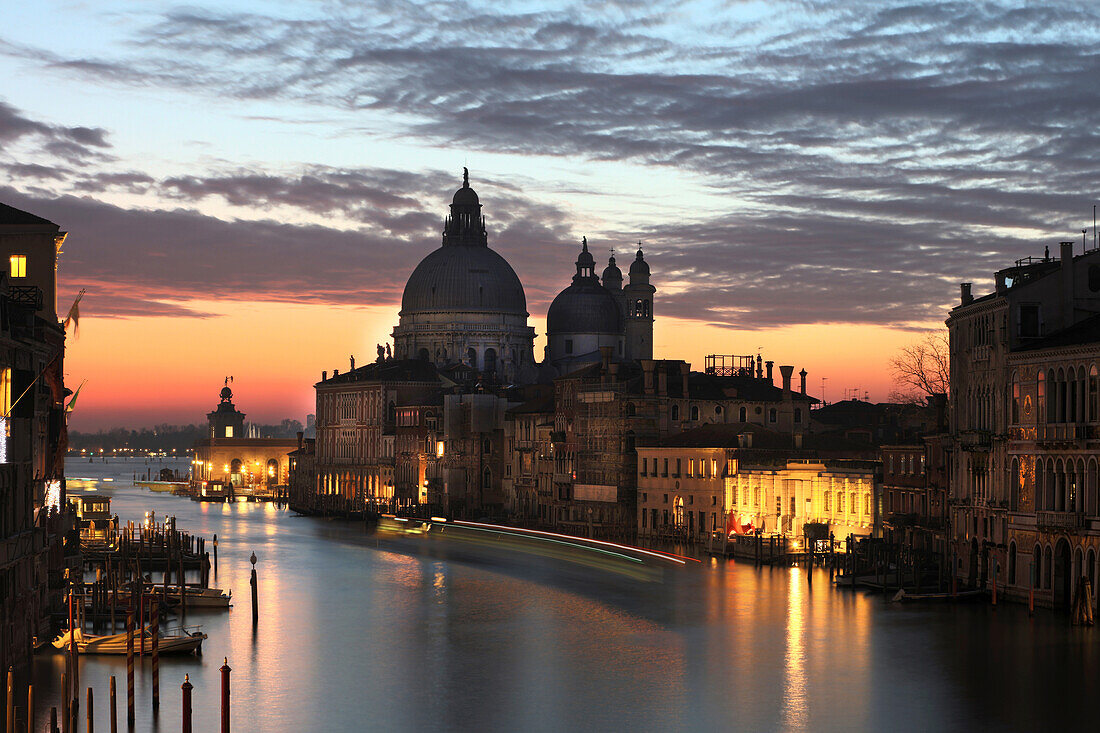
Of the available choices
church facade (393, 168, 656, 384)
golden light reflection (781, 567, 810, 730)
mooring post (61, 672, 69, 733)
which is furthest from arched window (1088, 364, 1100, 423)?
church facade (393, 168, 656, 384)

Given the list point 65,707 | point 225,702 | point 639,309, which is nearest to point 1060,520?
point 225,702

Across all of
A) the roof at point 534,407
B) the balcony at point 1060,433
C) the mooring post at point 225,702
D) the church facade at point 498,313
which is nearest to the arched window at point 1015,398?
the balcony at point 1060,433

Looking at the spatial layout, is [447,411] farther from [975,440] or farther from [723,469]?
[975,440]

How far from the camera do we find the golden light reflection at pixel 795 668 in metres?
36.2

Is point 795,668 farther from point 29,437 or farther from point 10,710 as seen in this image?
point 10,710


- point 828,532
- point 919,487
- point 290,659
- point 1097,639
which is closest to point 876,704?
point 1097,639

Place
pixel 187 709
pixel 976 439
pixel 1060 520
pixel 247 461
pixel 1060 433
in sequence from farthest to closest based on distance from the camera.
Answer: pixel 247 461
pixel 976 439
pixel 1060 433
pixel 1060 520
pixel 187 709

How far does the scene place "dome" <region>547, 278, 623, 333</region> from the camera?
13862 centimetres

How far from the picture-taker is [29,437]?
36.8 m

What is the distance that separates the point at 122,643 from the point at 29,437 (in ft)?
26.4

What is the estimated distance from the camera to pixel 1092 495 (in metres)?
46.8

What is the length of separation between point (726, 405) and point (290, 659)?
160 ft

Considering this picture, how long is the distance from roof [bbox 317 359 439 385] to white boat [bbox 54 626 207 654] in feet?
291

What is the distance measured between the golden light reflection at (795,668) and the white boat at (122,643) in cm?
1501
